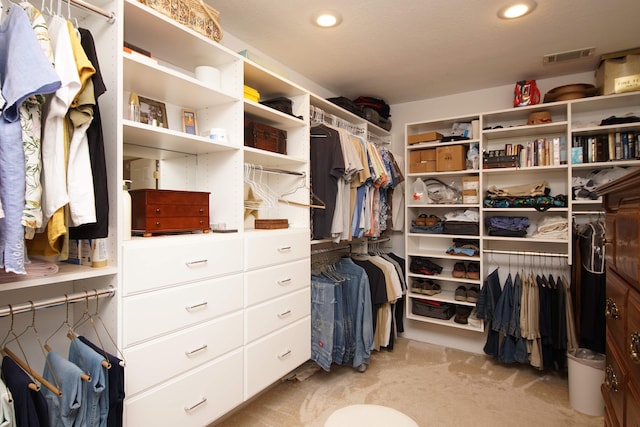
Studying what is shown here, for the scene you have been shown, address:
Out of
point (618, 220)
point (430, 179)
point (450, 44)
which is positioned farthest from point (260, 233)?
point (430, 179)

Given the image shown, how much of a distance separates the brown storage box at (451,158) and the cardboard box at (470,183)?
11cm

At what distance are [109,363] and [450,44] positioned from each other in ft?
8.79

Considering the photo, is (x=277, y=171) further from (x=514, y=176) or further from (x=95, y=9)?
(x=514, y=176)

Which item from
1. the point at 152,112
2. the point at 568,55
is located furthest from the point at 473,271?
the point at 152,112

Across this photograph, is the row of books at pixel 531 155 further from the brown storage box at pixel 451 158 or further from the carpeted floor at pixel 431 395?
the carpeted floor at pixel 431 395

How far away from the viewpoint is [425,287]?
338cm

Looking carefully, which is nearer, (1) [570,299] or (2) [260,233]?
(2) [260,233]

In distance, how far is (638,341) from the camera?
833mm

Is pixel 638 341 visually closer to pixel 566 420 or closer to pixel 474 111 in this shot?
pixel 566 420

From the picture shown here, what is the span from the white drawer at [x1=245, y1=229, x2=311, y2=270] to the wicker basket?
109 cm

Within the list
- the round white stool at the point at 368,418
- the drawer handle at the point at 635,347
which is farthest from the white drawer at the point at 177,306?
the drawer handle at the point at 635,347

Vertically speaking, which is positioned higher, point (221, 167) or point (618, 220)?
point (221, 167)

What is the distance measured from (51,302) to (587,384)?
3009 mm

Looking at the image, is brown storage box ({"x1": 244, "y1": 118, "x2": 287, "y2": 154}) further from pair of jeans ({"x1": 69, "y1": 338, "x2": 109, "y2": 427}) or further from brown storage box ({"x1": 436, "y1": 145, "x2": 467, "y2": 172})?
brown storage box ({"x1": 436, "y1": 145, "x2": 467, "y2": 172})
